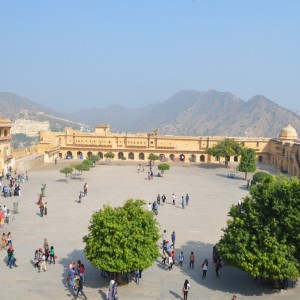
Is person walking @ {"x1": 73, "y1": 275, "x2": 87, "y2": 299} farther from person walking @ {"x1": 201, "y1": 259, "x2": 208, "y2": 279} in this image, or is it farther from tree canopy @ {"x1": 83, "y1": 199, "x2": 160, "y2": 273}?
person walking @ {"x1": 201, "y1": 259, "x2": 208, "y2": 279}

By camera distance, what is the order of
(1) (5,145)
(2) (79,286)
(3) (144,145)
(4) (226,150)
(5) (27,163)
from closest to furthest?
(2) (79,286), (1) (5,145), (5) (27,163), (4) (226,150), (3) (144,145)

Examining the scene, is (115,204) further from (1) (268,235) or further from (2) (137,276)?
(1) (268,235)

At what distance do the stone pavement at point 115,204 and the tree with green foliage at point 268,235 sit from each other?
141 cm

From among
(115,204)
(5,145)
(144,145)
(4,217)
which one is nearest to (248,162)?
(115,204)

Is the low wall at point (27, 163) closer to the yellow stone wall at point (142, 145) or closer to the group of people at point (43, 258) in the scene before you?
the yellow stone wall at point (142, 145)

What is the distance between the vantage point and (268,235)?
15281mm

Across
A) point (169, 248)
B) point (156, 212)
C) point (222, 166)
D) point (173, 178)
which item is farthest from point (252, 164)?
point (169, 248)

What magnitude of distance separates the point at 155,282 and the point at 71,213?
12199 millimetres

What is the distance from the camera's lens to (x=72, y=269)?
15.9m

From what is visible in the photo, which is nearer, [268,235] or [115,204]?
[268,235]

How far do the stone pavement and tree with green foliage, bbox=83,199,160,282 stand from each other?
1196mm

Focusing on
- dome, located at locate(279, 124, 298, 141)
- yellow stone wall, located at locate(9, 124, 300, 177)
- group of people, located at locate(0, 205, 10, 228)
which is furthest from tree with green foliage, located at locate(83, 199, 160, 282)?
yellow stone wall, located at locate(9, 124, 300, 177)

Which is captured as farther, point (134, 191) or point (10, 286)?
point (134, 191)

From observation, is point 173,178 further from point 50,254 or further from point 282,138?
point 50,254
